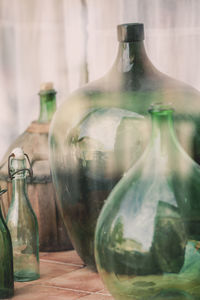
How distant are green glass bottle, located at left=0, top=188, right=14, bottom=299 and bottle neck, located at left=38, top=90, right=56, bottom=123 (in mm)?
406

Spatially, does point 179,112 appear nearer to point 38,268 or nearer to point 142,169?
point 142,169

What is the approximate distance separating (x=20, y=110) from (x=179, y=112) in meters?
0.81

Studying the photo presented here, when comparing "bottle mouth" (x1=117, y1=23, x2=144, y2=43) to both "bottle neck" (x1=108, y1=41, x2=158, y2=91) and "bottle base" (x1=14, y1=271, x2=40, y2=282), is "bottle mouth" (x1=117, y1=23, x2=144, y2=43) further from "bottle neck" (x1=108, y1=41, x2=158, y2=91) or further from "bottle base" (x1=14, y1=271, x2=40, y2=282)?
"bottle base" (x1=14, y1=271, x2=40, y2=282)

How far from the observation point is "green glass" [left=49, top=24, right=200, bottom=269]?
1107 millimetres

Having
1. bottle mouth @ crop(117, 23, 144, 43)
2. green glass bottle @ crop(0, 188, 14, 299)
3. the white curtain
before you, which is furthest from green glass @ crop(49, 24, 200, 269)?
the white curtain

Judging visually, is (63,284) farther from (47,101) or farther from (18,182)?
(47,101)

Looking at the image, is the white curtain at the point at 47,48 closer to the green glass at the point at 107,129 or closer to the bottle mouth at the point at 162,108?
the green glass at the point at 107,129

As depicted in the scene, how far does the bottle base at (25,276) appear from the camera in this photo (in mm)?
1196

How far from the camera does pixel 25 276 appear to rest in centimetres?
120

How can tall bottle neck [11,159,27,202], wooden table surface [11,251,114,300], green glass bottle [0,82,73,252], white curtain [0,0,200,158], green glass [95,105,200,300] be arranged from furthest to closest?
white curtain [0,0,200,158] → green glass bottle [0,82,73,252] → tall bottle neck [11,159,27,202] → wooden table surface [11,251,114,300] → green glass [95,105,200,300]

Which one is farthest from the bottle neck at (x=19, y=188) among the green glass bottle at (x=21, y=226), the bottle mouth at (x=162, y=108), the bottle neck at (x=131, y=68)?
the bottle mouth at (x=162, y=108)

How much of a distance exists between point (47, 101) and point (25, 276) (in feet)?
1.41

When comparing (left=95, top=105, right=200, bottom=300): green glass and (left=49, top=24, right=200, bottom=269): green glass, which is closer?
(left=95, top=105, right=200, bottom=300): green glass

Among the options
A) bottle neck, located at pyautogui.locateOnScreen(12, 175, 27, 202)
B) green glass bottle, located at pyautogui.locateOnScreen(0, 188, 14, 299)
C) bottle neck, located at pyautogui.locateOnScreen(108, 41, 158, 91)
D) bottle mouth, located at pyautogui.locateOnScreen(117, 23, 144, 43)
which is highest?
bottle mouth, located at pyautogui.locateOnScreen(117, 23, 144, 43)
